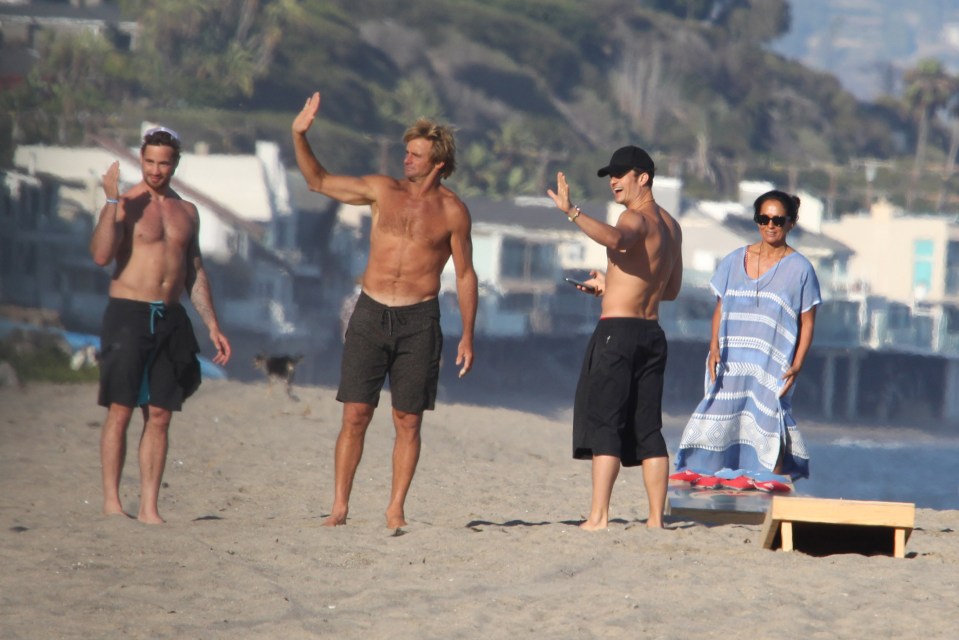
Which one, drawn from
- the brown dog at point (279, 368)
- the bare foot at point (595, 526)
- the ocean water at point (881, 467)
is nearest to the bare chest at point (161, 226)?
the bare foot at point (595, 526)

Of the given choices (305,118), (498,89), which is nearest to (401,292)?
(305,118)

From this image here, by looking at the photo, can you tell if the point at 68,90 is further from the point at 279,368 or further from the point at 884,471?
the point at 279,368

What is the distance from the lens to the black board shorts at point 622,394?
6.47 meters

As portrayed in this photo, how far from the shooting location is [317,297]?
49219 millimetres

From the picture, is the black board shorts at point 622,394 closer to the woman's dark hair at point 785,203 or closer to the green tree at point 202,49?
the woman's dark hair at point 785,203

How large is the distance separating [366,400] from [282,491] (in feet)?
11.5

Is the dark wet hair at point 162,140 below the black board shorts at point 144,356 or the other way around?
the other way around

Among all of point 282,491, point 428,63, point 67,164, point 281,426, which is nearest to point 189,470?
point 282,491

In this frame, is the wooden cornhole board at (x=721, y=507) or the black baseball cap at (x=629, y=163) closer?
the black baseball cap at (x=629, y=163)

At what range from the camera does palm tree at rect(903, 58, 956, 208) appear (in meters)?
85.6

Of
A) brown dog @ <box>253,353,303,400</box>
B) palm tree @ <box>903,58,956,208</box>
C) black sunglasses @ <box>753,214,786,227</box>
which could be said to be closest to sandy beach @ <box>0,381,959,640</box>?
black sunglasses @ <box>753,214,786,227</box>

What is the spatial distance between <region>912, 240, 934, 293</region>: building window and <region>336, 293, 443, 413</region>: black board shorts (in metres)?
56.1

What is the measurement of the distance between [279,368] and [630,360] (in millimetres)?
9494

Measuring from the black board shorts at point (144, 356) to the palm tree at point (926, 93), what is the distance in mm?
82047
